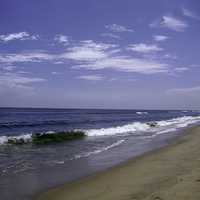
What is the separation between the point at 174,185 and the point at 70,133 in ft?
59.3

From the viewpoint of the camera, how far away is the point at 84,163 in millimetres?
11508

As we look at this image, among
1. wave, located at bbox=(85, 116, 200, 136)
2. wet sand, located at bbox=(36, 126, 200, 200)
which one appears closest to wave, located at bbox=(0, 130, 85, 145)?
wave, located at bbox=(85, 116, 200, 136)

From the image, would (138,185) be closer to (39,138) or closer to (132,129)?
(39,138)

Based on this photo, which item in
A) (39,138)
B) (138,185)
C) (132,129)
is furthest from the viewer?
(132,129)

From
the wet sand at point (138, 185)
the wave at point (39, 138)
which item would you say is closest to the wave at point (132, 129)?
the wave at point (39, 138)

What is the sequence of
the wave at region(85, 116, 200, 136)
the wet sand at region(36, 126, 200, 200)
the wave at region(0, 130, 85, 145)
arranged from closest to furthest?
1. the wet sand at region(36, 126, 200, 200)
2. the wave at region(0, 130, 85, 145)
3. the wave at region(85, 116, 200, 136)

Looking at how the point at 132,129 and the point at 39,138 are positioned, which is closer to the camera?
the point at 39,138

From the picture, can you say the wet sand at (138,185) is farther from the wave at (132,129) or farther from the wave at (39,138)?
the wave at (132,129)

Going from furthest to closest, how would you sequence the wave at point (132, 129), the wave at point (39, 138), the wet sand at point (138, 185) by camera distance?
1. the wave at point (132, 129)
2. the wave at point (39, 138)
3. the wet sand at point (138, 185)

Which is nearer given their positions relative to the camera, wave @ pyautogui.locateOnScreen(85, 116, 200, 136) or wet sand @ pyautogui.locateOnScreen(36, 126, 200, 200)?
wet sand @ pyautogui.locateOnScreen(36, 126, 200, 200)

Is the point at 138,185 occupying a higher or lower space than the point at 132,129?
higher

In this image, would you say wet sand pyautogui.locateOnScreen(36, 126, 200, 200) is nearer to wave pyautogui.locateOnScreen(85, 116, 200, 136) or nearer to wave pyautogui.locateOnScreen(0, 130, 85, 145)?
wave pyautogui.locateOnScreen(0, 130, 85, 145)

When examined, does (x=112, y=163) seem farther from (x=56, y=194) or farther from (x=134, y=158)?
(x=56, y=194)

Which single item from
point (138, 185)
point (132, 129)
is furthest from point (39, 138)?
point (138, 185)
